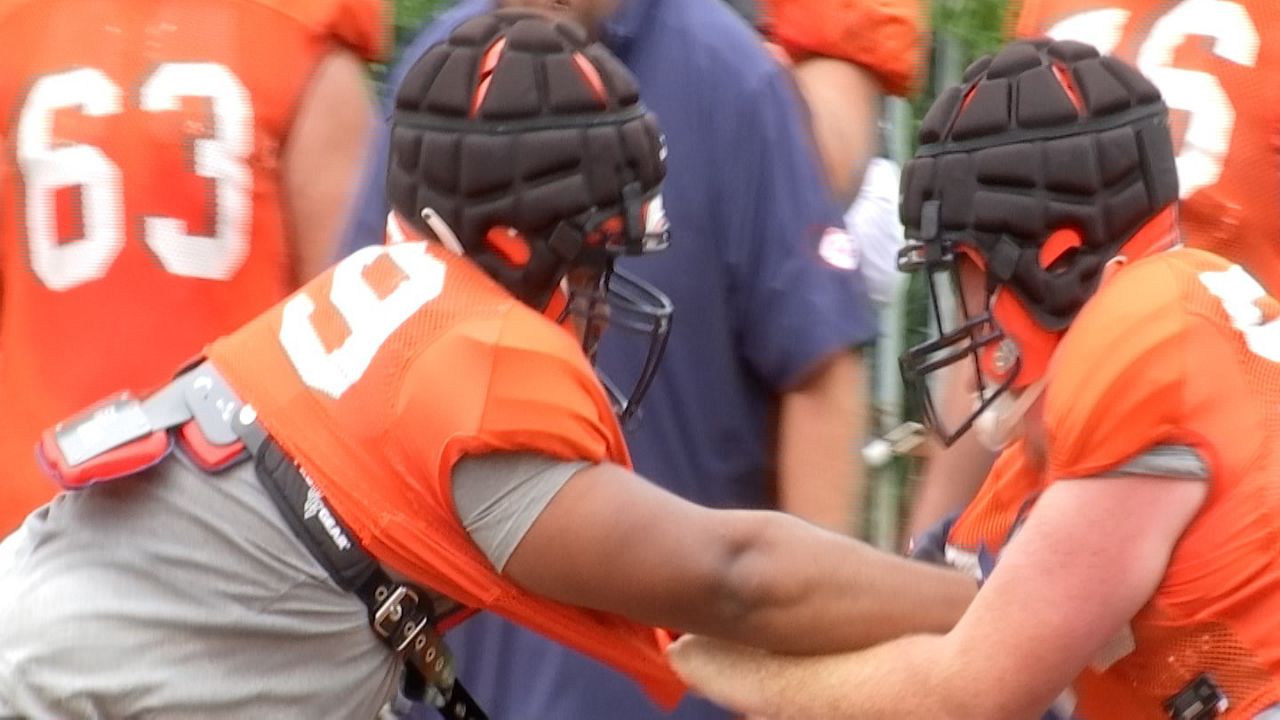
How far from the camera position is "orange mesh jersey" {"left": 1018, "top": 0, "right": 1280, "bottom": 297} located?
11.2ft

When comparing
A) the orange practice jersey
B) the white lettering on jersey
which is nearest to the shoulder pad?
the white lettering on jersey

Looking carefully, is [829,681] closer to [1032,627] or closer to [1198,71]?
[1032,627]

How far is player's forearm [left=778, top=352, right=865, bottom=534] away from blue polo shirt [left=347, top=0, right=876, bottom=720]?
43 mm

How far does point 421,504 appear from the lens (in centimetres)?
252

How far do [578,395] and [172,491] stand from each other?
0.50 m

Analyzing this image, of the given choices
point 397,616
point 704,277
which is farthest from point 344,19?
point 397,616

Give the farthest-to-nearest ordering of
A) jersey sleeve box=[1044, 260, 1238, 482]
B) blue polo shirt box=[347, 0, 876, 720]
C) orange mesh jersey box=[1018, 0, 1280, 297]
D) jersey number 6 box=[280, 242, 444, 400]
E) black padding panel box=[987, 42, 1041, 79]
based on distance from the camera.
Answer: orange mesh jersey box=[1018, 0, 1280, 297] < blue polo shirt box=[347, 0, 876, 720] < black padding panel box=[987, 42, 1041, 79] < jersey number 6 box=[280, 242, 444, 400] < jersey sleeve box=[1044, 260, 1238, 482]

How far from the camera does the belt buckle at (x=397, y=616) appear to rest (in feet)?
8.43

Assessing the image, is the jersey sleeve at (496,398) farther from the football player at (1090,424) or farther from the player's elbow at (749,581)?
the football player at (1090,424)

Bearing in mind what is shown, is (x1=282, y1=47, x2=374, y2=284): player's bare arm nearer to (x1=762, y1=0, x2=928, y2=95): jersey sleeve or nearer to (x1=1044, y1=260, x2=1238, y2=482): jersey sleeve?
(x1=762, y1=0, x2=928, y2=95): jersey sleeve

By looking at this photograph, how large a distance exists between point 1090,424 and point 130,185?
1.61 meters

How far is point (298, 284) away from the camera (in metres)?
3.54

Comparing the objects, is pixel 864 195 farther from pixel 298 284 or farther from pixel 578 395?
pixel 578 395

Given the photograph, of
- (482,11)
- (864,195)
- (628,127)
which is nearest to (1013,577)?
(628,127)
